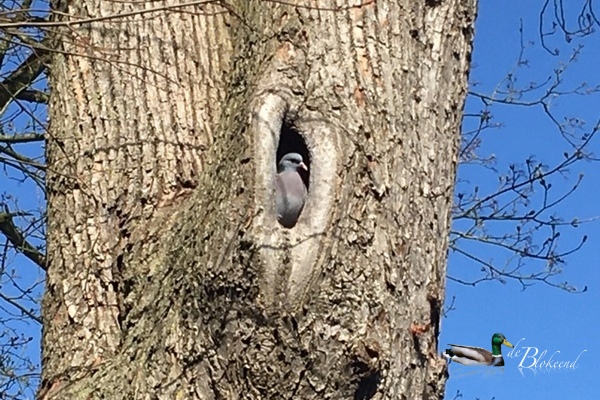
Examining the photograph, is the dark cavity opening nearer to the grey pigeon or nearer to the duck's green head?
the grey pigeon

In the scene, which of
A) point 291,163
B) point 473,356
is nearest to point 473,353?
point 473,356

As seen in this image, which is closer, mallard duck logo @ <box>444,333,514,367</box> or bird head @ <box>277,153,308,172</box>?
bird head @ <box>277,153,308,172</box>

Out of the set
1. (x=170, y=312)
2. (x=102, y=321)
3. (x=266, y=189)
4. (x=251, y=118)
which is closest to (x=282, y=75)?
(x=251, y=118)

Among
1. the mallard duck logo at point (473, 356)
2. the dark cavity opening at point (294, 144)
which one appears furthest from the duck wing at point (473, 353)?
the dark cavity opening at point (294, 144)

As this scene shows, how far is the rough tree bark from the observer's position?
1852mm

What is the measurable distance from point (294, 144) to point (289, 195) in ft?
0.46

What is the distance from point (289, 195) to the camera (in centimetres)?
194

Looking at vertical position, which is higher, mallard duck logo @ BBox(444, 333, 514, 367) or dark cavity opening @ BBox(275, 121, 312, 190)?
dark cavity opening @ BBox(275, 121, 312, 190)

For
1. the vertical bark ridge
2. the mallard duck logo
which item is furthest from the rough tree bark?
the mallard duck logo

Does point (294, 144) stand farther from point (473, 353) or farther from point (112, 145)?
point (473, 353)

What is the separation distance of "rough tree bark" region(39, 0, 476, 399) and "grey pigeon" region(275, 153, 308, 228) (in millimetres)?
37

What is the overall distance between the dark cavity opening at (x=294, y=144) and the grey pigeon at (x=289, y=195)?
1cm

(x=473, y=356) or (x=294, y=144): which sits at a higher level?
(x=294, y=144)

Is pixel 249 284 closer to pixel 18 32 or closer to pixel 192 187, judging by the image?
pixel 192 187
